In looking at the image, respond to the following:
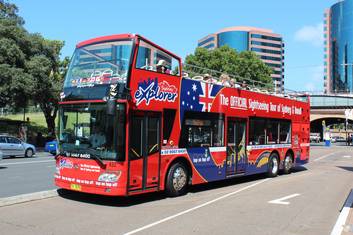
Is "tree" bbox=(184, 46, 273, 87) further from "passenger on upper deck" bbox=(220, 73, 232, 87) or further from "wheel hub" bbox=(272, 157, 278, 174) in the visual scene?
"passenger on upper deck" bbox=(220, 73, 232, 87)

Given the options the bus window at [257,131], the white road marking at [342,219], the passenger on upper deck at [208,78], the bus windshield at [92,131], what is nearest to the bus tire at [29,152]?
the bus window at [257,131]

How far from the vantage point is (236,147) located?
14.2 metres

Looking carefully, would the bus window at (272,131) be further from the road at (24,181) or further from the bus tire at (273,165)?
the road at (24,181)

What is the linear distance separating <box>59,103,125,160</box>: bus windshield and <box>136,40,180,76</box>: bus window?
1385mm

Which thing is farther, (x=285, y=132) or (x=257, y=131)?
(x=285, y=132)

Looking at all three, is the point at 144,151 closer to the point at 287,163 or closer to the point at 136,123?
the point at 136,123

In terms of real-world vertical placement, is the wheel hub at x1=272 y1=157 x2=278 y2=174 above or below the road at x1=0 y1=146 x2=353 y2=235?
above

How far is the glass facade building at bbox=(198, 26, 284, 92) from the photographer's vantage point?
545 ft

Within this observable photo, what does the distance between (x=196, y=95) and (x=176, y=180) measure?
101 inches

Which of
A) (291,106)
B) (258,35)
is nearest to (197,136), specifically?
(291,106)

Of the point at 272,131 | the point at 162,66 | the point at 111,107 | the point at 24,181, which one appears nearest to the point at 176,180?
the point at 162,66

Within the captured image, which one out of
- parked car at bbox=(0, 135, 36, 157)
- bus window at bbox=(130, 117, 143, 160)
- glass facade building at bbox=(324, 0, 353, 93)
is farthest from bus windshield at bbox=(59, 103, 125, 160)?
glass facade building at bbox=(324, 0, 353, 93)

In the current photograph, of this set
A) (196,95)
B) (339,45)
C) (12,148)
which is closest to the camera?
(196,95)

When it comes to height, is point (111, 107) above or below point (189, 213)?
above
